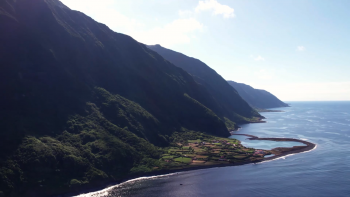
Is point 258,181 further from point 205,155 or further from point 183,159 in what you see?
point 183,159

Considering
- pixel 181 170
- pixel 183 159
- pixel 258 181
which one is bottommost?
pixel 181 170

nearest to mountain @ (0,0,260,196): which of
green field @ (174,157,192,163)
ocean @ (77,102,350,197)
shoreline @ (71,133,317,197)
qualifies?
shoreline @ (71,133,317,197)

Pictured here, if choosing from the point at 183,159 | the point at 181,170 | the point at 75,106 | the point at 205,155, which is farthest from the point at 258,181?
the point at 75,106

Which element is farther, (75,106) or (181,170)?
(75,106)

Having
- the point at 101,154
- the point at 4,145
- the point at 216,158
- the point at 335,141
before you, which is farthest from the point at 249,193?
the point at 335,141

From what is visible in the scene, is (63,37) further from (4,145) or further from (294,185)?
(294,185)

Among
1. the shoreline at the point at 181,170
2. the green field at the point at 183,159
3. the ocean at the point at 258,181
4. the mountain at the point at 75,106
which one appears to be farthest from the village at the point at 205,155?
the mountain at the point at 75,106
